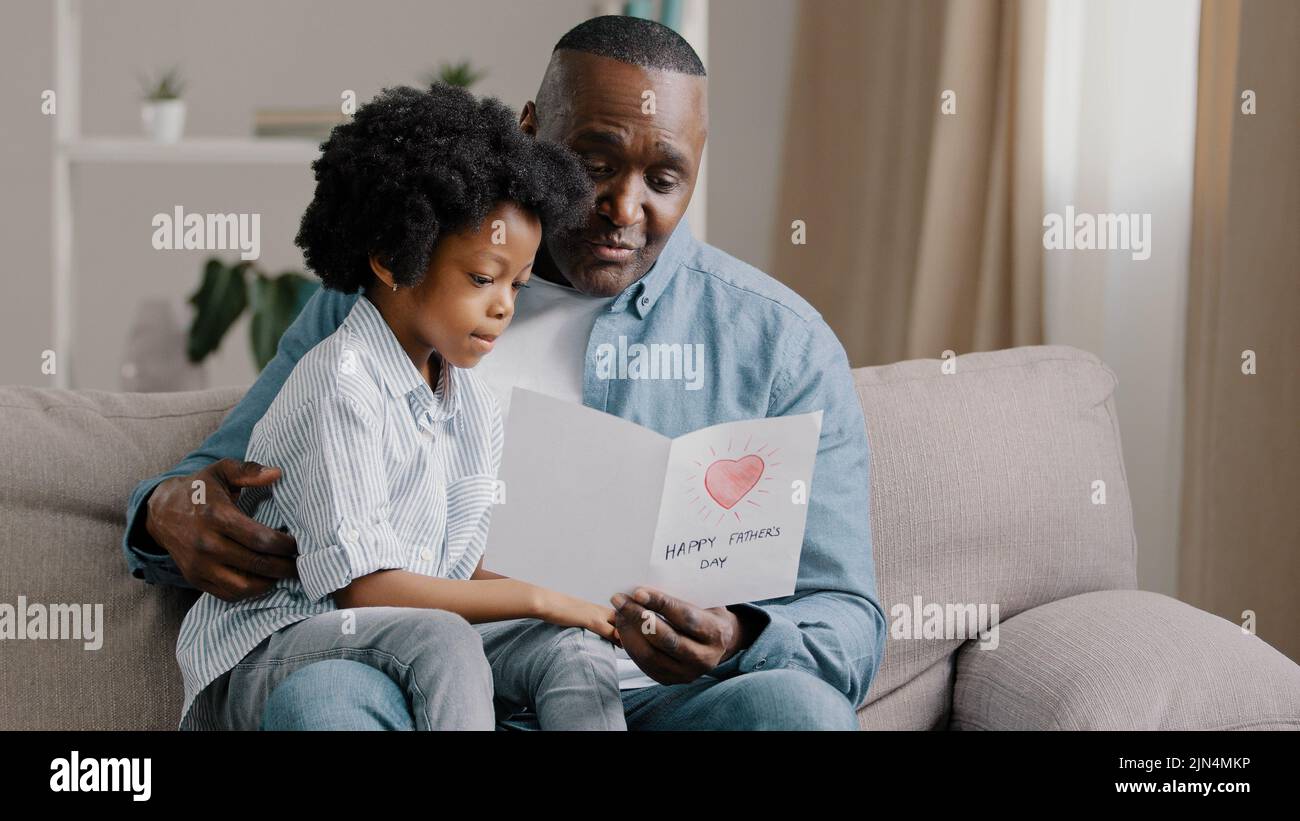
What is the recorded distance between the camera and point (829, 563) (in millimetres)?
1361

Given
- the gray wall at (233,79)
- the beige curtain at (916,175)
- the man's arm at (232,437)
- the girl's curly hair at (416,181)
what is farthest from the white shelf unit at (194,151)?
the girl's curly hair at (416,181)

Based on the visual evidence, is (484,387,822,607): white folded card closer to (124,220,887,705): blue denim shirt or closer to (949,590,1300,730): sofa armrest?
(124,220,887,705): blue denim shirt

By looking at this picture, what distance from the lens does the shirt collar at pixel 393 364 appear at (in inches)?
47.1

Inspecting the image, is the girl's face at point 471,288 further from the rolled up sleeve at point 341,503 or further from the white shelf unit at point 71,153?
the white shelf unit at point 71,153

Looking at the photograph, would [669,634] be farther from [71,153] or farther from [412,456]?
[71,153]

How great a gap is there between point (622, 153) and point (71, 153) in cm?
167

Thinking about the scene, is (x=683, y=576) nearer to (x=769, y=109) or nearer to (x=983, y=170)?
(x=983, y=170)

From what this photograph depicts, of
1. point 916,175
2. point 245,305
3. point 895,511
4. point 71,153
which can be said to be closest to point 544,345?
point 895,511

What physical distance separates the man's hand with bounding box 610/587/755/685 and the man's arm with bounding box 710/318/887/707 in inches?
2.8

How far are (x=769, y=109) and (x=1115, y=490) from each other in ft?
5.90

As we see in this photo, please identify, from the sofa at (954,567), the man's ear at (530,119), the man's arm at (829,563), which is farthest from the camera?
the man's ear at (530,119)

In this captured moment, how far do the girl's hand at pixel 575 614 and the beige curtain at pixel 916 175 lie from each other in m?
1.44
